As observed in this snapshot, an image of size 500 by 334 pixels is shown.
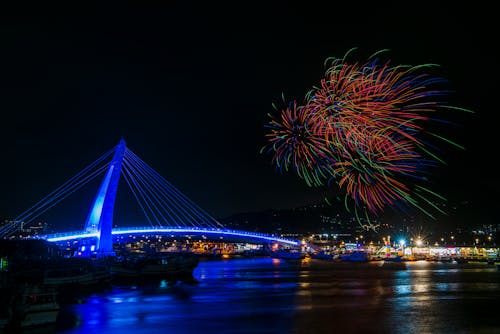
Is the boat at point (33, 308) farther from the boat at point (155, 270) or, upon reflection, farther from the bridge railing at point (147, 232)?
the bridge railing at point (147, 232)

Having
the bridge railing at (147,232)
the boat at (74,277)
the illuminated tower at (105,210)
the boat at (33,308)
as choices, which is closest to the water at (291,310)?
the boat at (33,308)

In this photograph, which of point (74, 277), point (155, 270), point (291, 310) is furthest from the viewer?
point (155, 270)

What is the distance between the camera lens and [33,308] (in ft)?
68.0

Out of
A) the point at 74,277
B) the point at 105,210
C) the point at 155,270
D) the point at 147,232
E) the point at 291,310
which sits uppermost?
the point at 105,210

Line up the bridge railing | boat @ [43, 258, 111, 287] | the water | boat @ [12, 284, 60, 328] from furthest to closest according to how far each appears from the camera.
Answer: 1. the bridge railing
2. boat @ [43, 258, 111, 287]
3. the water
4. boat @ [12, 284, 60, 328]

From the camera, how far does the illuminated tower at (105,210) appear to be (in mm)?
66312

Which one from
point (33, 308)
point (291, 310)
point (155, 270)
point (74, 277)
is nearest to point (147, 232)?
point (155, 270)

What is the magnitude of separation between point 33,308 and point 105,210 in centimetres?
4660

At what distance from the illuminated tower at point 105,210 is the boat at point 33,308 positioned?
45421 mm

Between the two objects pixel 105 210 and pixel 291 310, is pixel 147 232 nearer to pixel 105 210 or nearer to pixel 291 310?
pixel 105 210

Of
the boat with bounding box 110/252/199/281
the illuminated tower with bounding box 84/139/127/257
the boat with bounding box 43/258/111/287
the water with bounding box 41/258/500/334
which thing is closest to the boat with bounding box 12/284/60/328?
the water with bounding box 41/258/500/334

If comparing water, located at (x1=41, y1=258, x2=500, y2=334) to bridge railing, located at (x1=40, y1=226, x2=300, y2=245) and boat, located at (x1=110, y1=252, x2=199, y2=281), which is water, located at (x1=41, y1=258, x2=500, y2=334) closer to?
boat, located at (x1=110, y1=252, x2=199, y2=281)

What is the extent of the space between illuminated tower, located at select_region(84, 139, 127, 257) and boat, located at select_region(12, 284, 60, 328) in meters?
45.4

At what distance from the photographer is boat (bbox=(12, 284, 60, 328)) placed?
20219 millimetres
